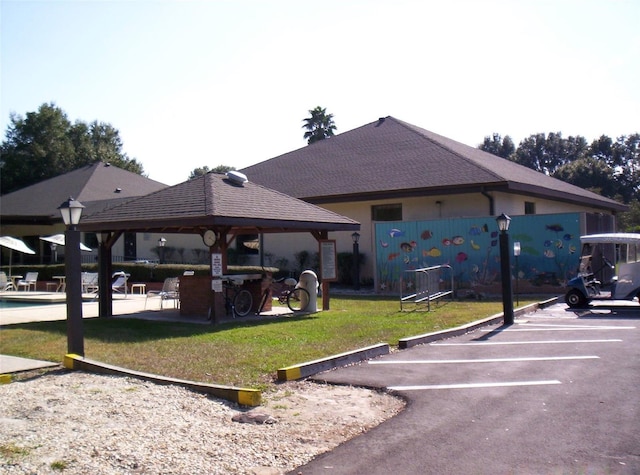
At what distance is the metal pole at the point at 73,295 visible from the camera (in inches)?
374

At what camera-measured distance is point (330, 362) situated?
898 centimetres

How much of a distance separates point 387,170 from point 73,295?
17348 millimetres

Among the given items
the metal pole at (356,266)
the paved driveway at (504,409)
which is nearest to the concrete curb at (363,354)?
the paved driveway at (504,409)

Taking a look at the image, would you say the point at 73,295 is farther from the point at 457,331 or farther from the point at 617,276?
the point at 617,276

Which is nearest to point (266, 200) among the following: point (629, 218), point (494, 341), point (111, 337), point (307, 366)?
point (111, 337)

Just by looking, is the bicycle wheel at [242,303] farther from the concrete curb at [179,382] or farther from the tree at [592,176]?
the tree at [592,176]

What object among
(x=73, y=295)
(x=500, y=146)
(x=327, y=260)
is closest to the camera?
(x=73, y=295)

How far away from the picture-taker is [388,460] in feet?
17.3

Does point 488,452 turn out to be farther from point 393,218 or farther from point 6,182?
point 6,182

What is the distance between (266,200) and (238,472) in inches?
441

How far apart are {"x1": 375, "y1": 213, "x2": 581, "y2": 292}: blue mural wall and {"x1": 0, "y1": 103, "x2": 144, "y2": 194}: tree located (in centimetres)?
3850

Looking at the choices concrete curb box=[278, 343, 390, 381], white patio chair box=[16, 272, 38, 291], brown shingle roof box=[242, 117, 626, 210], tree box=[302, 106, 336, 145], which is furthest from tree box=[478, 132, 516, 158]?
concrete curb box=[278, 343, 390, 381]

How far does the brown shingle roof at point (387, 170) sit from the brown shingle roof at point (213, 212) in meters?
6.52

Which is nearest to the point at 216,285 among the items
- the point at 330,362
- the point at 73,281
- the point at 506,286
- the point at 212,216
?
the point at 212,216
